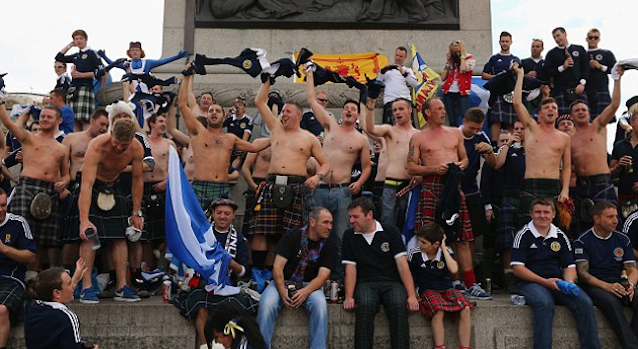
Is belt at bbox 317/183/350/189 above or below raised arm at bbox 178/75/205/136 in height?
below

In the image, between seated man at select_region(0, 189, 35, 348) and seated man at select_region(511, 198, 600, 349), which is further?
seated man at select_region(511, 198, 600, 349)

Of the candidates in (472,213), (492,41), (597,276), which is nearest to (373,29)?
(492,41)

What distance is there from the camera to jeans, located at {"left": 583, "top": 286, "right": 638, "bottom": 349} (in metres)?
5.77

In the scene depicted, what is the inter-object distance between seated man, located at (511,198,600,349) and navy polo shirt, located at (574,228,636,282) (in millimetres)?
240

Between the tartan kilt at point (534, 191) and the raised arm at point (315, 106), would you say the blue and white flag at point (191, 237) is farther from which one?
the tartan kilt at point (534, 191)

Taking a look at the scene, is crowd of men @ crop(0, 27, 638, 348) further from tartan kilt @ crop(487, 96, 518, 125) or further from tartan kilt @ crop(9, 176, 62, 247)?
tartan kilt @ crop(487, 96, 518, 125)

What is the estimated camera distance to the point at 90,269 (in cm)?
620

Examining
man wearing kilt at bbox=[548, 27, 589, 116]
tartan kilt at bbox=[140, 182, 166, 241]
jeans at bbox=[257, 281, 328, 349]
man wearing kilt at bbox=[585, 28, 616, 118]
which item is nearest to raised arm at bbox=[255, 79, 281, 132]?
tartan kilt at bbox=[140, 182, 166, 241]

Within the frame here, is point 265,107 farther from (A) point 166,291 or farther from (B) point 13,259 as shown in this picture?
(B) point 13,259

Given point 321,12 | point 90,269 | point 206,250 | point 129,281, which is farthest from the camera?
point 321,12

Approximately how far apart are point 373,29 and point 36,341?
345 inches

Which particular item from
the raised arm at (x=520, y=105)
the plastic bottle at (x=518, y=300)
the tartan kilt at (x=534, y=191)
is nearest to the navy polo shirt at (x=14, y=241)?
the plastic bottle at (x=518, y=300)

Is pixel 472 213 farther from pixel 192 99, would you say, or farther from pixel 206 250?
pixel 192 99

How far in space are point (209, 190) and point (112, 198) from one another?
132 centimetres
